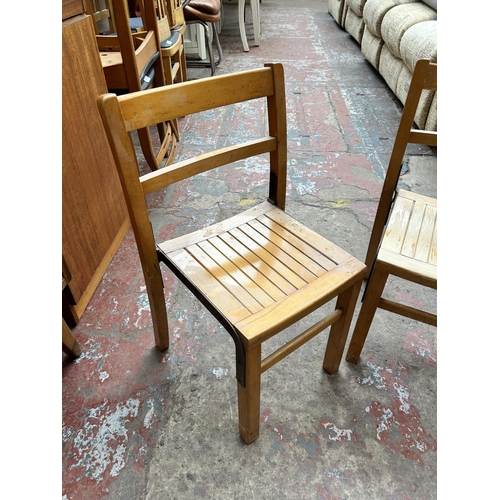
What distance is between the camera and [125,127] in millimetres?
842

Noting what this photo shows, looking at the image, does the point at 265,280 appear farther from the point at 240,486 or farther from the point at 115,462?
the point at 115,462

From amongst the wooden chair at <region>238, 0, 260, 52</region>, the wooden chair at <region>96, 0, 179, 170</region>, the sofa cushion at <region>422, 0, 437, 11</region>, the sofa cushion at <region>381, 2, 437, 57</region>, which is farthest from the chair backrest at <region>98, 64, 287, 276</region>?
the wooden chair at <region>238, 0, 260, 52</region>

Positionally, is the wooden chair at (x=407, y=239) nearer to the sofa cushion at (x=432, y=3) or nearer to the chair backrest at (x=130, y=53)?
the chair backrest at (x=130, y=53)

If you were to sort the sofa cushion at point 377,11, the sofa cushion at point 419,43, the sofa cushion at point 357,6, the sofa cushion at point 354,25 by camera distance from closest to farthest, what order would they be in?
the sofa cushion at point 419,43
the sofa cushion at point 377,11
the sofa cushion at point 357,6
the sofa cushion at point 354,25

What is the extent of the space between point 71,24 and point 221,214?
1.06 m

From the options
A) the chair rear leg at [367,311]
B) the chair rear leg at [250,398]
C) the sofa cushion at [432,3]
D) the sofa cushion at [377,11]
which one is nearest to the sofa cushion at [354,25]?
the sofa cushion at [377,11]

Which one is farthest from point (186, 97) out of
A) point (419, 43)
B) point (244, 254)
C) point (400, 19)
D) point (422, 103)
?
point (400, 19)

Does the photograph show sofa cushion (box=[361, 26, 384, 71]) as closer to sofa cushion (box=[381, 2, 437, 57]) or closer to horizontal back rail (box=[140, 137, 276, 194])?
sofa cushion (box=[381, 2, 437, 57])

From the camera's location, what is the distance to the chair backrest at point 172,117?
0.84 m

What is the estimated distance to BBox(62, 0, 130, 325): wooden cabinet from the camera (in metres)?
1.25

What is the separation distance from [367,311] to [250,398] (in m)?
0.48

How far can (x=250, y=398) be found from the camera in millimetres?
964

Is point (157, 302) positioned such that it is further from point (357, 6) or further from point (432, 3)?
point (357, 6)

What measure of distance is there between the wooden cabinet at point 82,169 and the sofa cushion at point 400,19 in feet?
8.20
